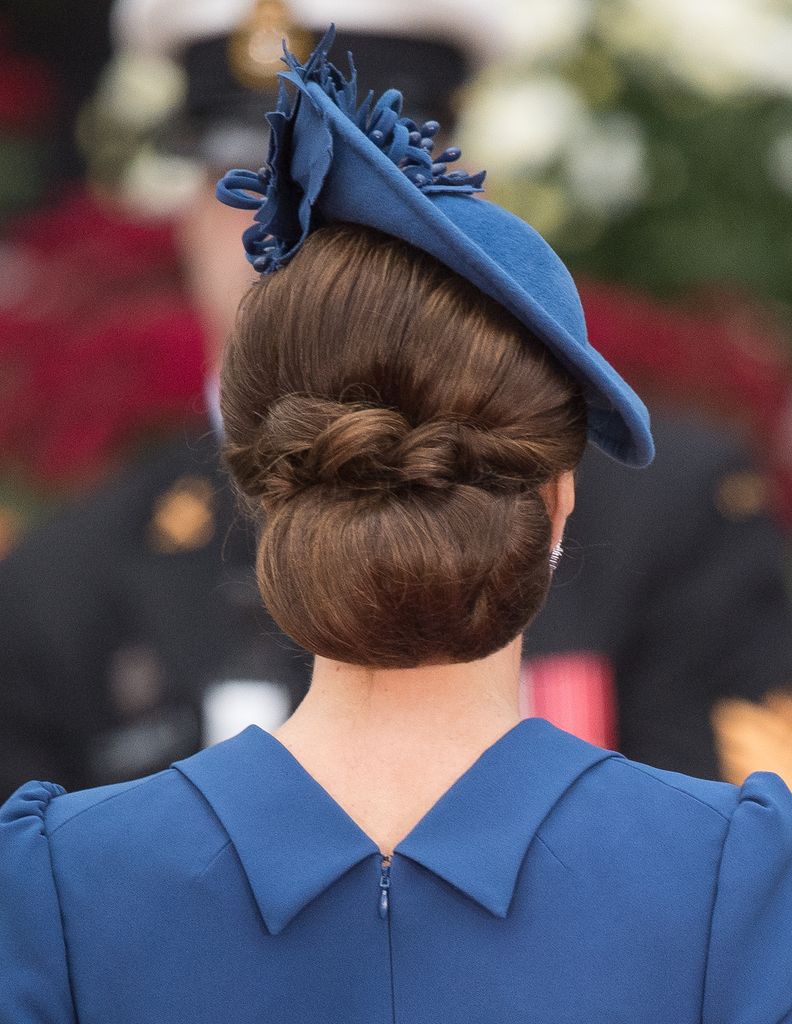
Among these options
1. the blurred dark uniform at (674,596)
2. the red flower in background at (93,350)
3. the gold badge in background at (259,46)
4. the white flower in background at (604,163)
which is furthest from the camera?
the white flower in background at (604,163)

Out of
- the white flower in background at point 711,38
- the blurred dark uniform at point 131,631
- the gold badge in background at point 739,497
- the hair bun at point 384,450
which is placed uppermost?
the white flower in background at point 711,38

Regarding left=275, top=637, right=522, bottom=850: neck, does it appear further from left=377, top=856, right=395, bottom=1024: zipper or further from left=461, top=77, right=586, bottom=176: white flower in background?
left=461, top=77, right=586, bottom=176: white flower in background

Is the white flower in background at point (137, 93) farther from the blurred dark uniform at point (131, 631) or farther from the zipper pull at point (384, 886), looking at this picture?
the zipper pull at point (384, 886)

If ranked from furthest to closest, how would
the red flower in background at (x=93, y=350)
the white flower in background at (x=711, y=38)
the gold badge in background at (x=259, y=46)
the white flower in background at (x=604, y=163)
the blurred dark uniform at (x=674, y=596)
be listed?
the white flower in background at (x=604, y=163), the white flower in background at (x=711, y=38), the red flower in background at (x=93, y=350), the gold badge in background at (x=259, y=46), the blurred dark uniform at (x=674, y=596)

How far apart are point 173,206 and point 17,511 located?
853 millimetres

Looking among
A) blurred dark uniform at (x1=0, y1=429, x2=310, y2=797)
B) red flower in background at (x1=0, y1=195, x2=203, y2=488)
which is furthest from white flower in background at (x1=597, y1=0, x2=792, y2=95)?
blurred dark uniform at (x1=0, y1=429, x2=310, y2=797)

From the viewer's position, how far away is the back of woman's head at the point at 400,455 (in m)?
1.38

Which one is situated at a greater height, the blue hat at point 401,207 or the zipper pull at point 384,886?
the blue hat at point 401,207

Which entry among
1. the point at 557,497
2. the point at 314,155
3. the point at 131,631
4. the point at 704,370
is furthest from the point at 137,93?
the point at 557,497

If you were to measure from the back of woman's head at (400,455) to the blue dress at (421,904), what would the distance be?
5.6 inches

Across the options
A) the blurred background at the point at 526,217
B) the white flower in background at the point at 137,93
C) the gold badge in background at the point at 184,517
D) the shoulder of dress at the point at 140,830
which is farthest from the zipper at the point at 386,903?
the white flower in background at the point at 137,93

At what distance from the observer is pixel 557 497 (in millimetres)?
1492

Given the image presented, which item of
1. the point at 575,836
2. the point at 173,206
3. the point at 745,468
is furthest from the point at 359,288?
the point at 173,206

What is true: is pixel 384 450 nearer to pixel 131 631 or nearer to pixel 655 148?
pixel 131 631
